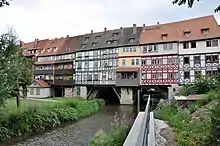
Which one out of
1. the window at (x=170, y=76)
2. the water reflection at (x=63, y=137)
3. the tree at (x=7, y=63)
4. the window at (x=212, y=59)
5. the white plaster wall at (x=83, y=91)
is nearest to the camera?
the tree at (x=7, y=63)

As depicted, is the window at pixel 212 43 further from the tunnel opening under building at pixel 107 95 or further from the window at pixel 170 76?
the tunnel opening under building at pixel 107 95

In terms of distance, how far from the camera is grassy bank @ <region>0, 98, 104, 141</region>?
16.2 meters

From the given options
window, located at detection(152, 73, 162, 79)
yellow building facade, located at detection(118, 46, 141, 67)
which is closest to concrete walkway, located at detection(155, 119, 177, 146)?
window, located at detection(152, 73, 162, 79)

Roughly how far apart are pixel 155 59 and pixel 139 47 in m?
3.17

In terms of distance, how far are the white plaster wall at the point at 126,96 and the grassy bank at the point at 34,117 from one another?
41.1 feet

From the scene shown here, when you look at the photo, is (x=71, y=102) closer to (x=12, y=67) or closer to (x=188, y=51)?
(x=12, y=67)

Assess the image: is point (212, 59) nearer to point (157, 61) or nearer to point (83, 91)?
point (157, 61)

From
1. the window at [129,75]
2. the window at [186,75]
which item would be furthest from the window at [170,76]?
the window at [129,75]

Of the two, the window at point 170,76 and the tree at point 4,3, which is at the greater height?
the tree at point 4,3

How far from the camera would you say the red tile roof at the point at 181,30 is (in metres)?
33.2

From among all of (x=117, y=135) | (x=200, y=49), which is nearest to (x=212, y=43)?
(x=200, y=49)

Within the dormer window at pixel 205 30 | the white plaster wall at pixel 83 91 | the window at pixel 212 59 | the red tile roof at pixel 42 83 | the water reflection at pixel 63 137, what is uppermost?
the dormer window at pixel 205 30

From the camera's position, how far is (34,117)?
61.5 ft

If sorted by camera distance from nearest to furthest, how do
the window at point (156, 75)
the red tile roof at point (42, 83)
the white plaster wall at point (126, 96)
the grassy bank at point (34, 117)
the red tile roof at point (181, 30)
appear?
1. the grassy bank at point (34, 117)
2. the red tile roof at point (181, 30)
3. the window at point (156, 75)
4. the white plaster wall at point (126, 96)
5. the red tile roof at point (42, 83)
